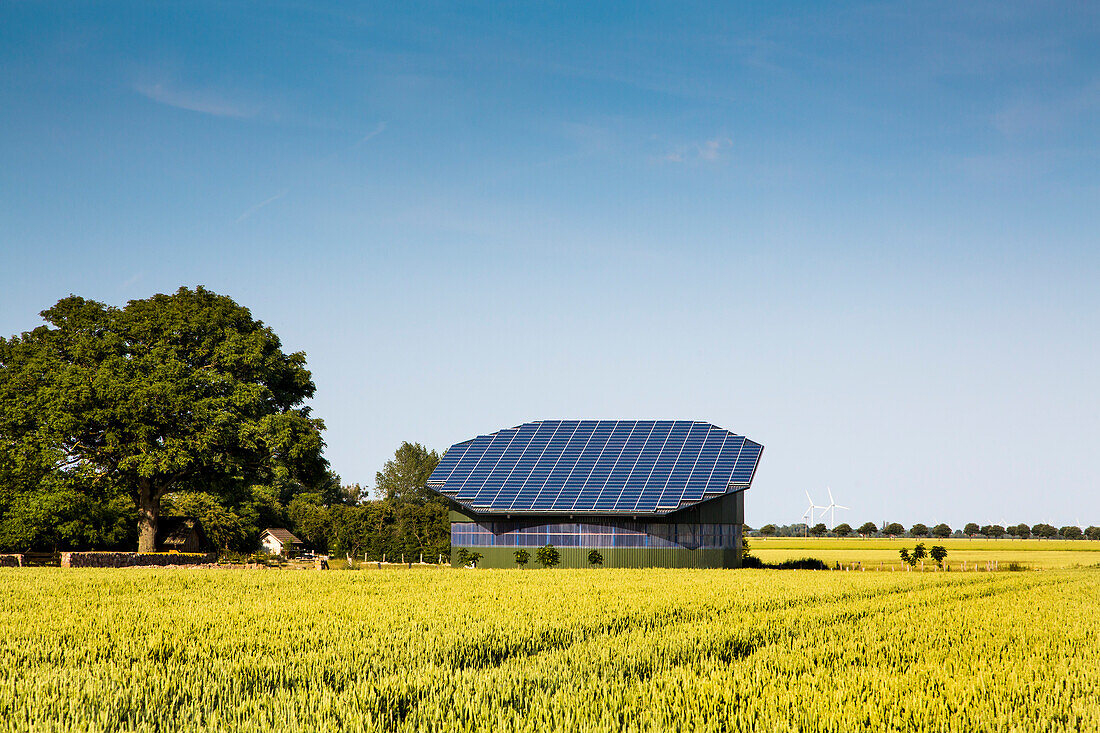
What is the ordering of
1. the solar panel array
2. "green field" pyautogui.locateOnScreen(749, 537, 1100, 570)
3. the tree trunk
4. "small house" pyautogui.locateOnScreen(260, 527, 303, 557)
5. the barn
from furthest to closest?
1. "small house" pyautogui.locateOnScreen(260, 527, 303, 557)
2. "green field" pyautogui.locateOnScreen(749, 537, 1100, 570)
3. the solar panel array
4. the barn
5. the tree trunk

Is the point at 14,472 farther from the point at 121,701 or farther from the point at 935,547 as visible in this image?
the point at 935,547

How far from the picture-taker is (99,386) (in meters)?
52.8

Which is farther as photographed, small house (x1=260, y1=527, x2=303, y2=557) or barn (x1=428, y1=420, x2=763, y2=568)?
small house (x1=260, y1=527, x2=303, y2=557)

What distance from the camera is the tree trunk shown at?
5738cm

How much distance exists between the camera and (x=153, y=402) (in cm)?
5416

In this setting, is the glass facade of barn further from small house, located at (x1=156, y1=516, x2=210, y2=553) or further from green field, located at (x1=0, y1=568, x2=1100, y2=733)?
green field, located at (x1=0, y1=568, x2=1100, y2=733)

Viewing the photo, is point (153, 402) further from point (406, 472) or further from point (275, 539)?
point (406, 472)

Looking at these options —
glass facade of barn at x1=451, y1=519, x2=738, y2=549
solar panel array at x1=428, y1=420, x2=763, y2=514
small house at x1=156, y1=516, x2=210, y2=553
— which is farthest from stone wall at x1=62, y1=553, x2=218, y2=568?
small house at x1=156, y1=516, x2=210, y2=553

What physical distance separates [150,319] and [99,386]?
5816 mm

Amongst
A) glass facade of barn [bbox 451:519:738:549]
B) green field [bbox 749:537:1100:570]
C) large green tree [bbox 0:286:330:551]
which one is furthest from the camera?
green field [bbox 749:537:1100:570]

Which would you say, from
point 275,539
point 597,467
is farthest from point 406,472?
point 597,467

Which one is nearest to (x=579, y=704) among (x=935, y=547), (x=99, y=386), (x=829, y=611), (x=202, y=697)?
(x=202, y=697)

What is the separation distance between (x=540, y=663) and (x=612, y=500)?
146 ft

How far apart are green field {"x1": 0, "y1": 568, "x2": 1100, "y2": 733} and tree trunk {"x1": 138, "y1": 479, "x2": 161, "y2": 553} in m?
32.3
